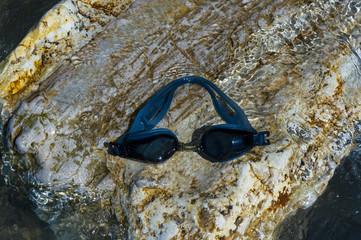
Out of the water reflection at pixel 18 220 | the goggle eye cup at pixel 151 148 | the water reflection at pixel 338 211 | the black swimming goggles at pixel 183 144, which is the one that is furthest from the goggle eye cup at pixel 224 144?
the water reflection at pixel 18 220

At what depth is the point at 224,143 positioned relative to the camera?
3229 millimetres

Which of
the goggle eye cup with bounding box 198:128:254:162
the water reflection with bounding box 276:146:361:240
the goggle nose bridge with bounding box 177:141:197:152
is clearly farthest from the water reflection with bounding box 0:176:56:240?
the water reflection with bounding box 276:146:361:240

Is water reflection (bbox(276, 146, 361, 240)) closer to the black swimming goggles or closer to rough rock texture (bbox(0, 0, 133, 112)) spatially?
the black swimming goggles

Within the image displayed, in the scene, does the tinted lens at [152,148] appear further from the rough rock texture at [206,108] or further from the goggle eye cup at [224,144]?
the goggle eye cup at [224,144]

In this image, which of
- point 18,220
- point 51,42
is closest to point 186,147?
point 51,42

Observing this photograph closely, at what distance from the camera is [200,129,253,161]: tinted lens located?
10.5 feet

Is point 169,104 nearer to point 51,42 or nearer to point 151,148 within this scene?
point 151,148

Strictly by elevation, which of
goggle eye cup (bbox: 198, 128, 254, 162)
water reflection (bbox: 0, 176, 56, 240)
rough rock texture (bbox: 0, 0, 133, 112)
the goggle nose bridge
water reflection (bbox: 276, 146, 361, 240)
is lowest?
water reflection (bbox: 276, 146, 361, 240)

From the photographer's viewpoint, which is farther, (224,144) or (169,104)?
(169,104)

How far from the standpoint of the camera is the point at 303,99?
3516 millimetres

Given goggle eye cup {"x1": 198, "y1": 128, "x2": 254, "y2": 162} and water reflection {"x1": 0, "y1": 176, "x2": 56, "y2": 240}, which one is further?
water reflection {"x1": 0, "y1": 176, "x2": 56, "y2": 240}

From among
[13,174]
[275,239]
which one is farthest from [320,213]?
[13,174]

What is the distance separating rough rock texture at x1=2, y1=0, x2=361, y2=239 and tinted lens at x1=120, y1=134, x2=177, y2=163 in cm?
15

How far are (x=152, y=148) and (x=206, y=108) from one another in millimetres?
699
